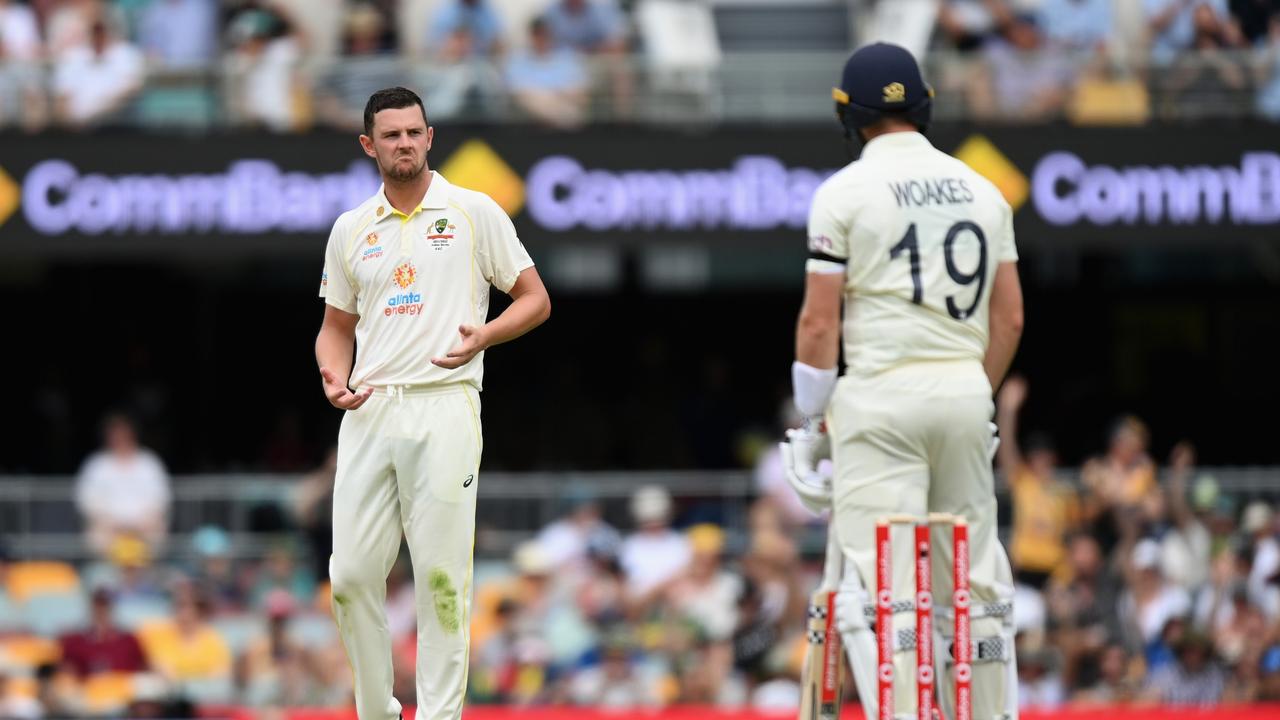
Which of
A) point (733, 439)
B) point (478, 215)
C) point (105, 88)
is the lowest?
point (733, 439)

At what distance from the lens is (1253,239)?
15914 millimetres

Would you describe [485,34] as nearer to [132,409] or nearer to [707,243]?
[707,243]

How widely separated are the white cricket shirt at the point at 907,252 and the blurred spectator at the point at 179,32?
1002 cm

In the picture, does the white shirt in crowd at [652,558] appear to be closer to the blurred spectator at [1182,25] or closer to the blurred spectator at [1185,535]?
the blurred spectator at [1185,535]

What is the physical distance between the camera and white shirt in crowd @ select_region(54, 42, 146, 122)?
51.5 ft

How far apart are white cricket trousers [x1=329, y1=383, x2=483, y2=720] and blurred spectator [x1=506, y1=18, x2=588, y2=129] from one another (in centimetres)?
894

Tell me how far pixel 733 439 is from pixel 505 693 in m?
5.42

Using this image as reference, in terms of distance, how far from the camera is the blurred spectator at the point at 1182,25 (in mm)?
15781

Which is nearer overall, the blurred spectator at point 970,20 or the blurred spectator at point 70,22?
the blurred spectator at point 70,22

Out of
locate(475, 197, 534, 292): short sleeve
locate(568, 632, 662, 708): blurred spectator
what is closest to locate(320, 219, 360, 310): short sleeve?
locate(475, 197, 534, 292): short sleeve

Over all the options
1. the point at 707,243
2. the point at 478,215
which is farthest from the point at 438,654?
the point at 707,243

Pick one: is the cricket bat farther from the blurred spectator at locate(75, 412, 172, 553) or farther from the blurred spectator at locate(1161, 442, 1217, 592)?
the blurred spectator at locate(75, 412, 172, 553)

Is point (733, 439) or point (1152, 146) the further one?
point (733, 439)

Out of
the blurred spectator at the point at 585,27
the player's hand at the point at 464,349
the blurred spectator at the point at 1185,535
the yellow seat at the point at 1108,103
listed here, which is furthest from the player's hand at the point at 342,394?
the yellow seat at the point at 1108,103
